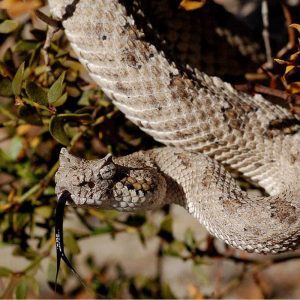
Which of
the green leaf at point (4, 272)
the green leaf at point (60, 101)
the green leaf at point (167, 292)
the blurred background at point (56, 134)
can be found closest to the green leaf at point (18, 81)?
the blurred background at point (56, 134)

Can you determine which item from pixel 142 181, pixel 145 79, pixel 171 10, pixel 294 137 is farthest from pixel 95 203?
pixel 171 10

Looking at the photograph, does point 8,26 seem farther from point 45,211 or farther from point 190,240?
point 190,240

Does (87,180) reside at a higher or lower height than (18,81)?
lower

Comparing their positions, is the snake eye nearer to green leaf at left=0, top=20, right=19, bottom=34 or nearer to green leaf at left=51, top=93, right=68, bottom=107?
green leaf at left=51, top=93, right=68, bottom=107

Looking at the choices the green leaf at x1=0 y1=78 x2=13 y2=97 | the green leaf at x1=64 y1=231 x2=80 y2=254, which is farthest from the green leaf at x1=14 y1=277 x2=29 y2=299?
the green leaf at x1=0 y1=78 x2=13 y2=97

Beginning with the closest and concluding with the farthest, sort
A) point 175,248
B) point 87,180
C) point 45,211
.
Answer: point 87,180 → point 45,211 → point 175,248

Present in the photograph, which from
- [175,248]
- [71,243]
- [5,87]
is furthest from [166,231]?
[5,87]
